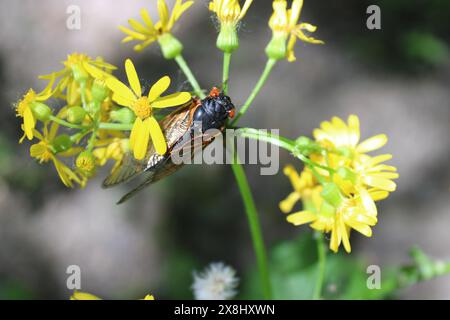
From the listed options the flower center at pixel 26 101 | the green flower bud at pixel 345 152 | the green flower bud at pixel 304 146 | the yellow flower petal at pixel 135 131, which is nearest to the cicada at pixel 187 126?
the yellow flower petal at pixel 135 131

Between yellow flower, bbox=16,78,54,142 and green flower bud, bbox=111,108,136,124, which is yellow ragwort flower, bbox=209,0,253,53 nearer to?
green flower bud, bbox=111,108,136,124

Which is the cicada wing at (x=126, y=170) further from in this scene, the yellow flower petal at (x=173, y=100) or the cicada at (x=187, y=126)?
the yellow flower petal at (x=173, y=100)

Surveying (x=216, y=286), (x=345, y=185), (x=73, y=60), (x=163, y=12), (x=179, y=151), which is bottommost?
(x=216, y=286)

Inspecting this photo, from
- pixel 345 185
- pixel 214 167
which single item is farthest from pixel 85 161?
pixel 214 167

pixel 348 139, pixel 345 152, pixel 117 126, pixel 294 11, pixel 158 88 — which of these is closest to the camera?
pixel 158 88

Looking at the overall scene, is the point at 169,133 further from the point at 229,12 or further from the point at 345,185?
the point at 345,185

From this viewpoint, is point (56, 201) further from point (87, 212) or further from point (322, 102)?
point (322, 102)
